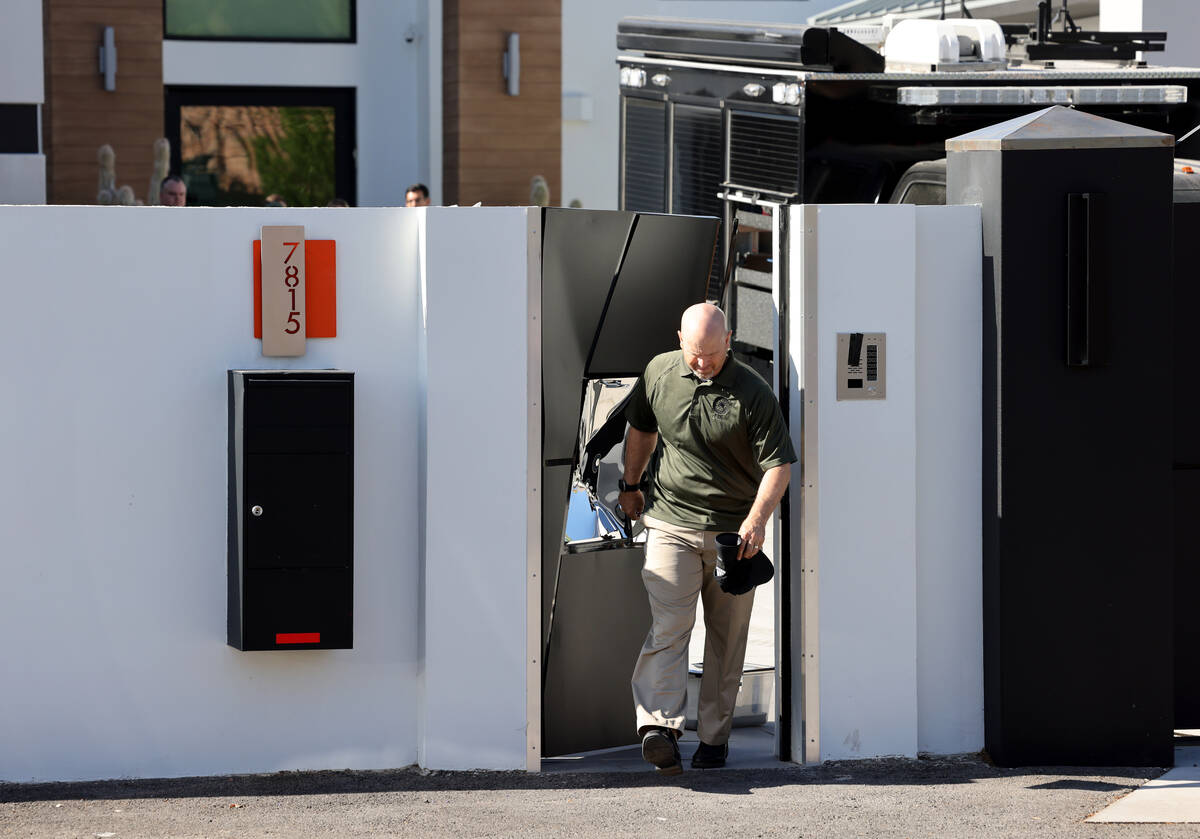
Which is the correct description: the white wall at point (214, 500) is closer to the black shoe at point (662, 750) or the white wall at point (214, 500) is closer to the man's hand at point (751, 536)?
the black shoe at point (662, 750)

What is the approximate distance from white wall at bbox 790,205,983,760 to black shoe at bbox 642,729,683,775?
0.53 m

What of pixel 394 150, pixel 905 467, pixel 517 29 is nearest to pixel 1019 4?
pixel 517 29

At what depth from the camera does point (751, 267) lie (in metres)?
11.0

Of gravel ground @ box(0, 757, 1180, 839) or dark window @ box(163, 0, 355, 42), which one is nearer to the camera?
gravel ground @ box(0, 757, 1180, 839)

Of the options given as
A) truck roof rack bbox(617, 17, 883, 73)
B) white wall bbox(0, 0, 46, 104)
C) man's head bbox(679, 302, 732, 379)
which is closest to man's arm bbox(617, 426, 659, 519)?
man's head bbox(679, 302, 732, 379)

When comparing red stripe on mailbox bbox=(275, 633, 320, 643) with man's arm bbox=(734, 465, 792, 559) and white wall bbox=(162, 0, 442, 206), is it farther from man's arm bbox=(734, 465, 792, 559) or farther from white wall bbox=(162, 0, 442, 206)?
white wall bbox=(162, 0, 442, 206)

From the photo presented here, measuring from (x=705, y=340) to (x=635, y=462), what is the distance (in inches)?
24.4

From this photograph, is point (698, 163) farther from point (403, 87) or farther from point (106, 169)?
point (403, 87)

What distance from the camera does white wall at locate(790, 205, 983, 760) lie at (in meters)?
6.08

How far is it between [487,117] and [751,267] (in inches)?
302

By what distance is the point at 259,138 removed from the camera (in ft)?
63.3

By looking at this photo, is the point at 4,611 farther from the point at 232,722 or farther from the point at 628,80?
the point at 628,80

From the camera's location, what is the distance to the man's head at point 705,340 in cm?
588

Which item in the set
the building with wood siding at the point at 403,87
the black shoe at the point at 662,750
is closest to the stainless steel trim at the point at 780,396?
the black shoe at the point at 662,750
